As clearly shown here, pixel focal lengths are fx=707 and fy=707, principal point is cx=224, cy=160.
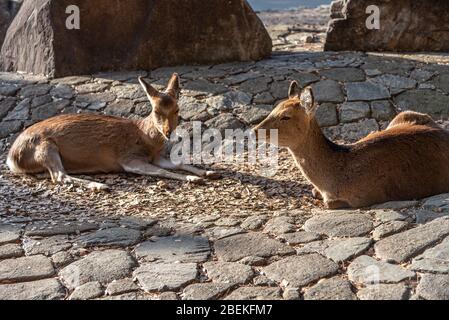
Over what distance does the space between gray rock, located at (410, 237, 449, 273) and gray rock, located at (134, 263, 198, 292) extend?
1488mm

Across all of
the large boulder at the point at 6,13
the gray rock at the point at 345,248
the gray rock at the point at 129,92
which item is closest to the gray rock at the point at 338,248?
Answer: the gray rock at the point at 345,248

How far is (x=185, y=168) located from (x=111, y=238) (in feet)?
7.29

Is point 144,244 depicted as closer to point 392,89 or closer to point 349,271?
Result: point 349,271

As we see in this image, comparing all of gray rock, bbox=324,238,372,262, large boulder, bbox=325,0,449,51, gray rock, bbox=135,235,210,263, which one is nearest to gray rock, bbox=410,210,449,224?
gray rock, bbox=324,238,372,262

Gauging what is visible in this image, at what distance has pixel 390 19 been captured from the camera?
35.0ft

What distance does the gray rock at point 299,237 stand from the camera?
17.4ft

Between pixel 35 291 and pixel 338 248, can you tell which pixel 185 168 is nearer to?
pixel 338 248

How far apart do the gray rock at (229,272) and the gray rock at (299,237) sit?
55 centimetres

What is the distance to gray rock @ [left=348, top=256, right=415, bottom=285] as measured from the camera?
4.50 m

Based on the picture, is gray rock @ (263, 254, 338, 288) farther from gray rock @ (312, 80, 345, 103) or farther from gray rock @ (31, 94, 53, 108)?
gray rock @ (31, 94, 53, 108)

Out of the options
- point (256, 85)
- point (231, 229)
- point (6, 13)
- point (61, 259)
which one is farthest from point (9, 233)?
point (6, 13)

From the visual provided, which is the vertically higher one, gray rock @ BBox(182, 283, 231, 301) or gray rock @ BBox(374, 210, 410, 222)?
gray rock @ BBox(374, 210, 410, 222)

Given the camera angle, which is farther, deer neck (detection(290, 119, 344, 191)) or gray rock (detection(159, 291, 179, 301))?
deer neck (detection(290, 119, 344, 191))

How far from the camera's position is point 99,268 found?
4.98 m
